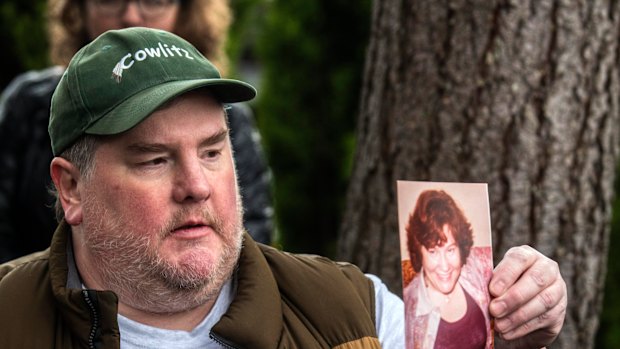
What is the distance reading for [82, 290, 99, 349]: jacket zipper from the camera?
2.13m

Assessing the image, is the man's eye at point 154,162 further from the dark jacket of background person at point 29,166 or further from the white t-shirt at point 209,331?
the dark jacket of background person at point 29,166

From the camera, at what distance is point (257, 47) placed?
6.36 m

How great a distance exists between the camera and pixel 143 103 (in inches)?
85.9

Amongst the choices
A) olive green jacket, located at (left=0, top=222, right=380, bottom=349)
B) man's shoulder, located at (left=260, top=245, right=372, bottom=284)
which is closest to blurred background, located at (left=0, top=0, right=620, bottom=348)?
man's shoulder, located at (left=260, top=245, right=372, bottom=284)

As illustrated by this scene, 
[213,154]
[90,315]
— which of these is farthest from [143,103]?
[90,315]

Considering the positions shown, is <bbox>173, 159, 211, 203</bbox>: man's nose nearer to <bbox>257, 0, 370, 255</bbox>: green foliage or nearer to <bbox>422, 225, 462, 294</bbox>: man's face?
<bbox>422, 225, 462, 294</bbox>: man's face

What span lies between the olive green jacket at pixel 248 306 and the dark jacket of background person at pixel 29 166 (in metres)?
0.93

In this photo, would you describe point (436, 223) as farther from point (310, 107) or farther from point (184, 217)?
point (310, 107)

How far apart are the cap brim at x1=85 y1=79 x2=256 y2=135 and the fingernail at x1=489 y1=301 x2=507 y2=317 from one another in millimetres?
754

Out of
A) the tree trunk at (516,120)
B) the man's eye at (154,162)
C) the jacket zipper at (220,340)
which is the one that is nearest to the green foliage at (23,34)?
the tree trunk at (516,120)

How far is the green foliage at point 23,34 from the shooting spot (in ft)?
26.8

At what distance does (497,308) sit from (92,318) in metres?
0.88

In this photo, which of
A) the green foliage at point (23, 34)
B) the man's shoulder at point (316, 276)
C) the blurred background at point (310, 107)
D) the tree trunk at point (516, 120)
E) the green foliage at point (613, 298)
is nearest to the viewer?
the man's shoulder at point (316, 276)

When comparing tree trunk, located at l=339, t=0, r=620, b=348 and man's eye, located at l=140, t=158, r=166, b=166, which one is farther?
tree trunk, located at l=339, t=0, r=620, b=348
